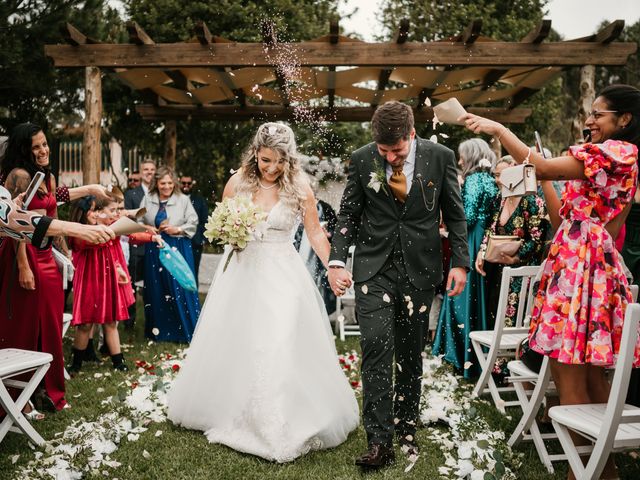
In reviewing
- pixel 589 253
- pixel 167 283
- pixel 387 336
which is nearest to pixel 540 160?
pixel 589 253

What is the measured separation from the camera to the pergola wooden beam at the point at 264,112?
10.3m

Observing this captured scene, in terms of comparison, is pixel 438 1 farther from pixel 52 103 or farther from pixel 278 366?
pixel 278 366

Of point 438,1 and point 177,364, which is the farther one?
point 438,1

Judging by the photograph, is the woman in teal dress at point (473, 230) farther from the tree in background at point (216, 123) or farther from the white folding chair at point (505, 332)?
the tree in background at point (216, 123)

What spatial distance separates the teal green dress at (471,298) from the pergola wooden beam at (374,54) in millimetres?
2278

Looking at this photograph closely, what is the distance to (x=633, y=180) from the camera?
2971mm

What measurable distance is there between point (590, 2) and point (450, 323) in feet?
53.6

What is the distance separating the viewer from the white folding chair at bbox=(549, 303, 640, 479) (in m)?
2.58

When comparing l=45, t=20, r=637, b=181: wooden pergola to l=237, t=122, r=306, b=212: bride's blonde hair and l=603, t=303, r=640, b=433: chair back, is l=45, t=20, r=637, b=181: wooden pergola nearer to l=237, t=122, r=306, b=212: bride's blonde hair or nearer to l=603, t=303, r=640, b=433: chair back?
l=237, t=122, r=306, b=212: bride's blonde hair

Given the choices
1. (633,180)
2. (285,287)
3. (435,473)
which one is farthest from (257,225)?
(633,180)

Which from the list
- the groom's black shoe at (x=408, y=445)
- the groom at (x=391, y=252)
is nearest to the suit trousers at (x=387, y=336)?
the groom at (x=391, y=252)

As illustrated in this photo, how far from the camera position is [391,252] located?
3627mm

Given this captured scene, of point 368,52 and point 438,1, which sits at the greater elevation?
point 438,1

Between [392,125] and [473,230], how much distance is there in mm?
2784
